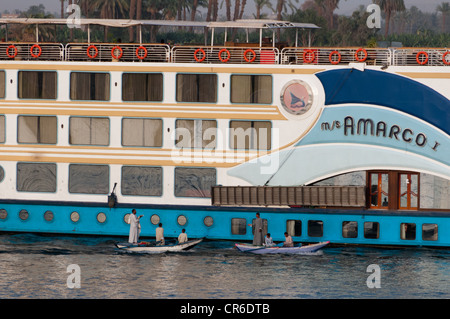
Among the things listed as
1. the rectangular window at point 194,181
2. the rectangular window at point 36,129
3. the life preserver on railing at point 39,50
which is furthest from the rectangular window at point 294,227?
the life preserver on railing at point 39,50

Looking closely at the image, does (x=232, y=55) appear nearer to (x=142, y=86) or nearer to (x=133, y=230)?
(x=142, y=86)

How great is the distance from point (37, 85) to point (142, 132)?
536cm

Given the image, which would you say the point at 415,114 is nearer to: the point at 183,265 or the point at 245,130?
the point at 245,130

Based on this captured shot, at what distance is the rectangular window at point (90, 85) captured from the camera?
40.4 m

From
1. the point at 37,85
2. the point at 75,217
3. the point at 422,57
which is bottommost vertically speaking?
the point at 75,217

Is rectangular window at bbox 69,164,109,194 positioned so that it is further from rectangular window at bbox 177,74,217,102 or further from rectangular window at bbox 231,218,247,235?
rectangular window at bbox 231,218,247,235

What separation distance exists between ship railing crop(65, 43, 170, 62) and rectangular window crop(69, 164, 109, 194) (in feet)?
16.3

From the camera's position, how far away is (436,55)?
38875mm

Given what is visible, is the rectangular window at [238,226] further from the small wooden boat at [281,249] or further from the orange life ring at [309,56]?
the orange life ring at [309,56]

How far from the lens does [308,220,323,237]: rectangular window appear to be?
127 feet

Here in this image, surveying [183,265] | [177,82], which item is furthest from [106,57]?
[183,265]

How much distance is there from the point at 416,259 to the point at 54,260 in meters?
15.1

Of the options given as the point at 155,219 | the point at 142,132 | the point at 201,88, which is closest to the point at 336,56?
the point at 201,88

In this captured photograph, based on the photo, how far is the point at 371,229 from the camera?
125 feet
